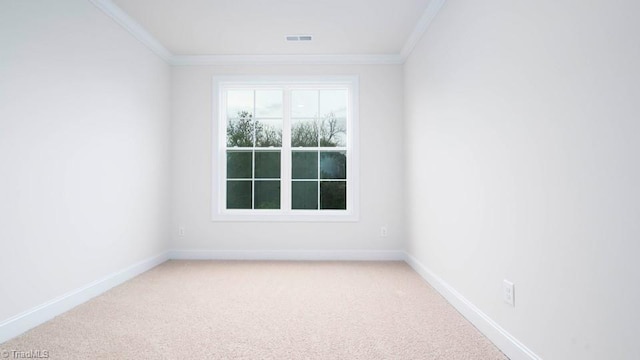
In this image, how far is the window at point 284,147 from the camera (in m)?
4.79

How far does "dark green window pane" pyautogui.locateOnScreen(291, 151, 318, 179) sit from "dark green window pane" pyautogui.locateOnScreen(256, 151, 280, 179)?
0.73 feet

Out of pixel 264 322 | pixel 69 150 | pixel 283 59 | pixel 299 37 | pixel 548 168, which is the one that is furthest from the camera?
pixel 283 59

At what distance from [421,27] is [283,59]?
1.82m

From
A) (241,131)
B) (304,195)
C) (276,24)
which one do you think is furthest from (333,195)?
(276,24)

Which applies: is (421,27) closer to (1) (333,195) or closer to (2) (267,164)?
(1) (333,195)

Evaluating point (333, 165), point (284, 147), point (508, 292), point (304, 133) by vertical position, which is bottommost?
point (508, 292)

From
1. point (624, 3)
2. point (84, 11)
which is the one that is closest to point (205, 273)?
point (84, 11)

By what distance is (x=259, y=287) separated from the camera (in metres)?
3.43

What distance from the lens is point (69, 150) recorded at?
9.34ft

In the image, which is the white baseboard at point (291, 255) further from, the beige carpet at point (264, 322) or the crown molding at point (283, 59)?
the crown molding at point (283, 59)

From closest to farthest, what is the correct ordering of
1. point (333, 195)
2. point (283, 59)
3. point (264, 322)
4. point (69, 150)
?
point (264, 322)
point (69, 150)
point (283, 59)
point (333, 195)

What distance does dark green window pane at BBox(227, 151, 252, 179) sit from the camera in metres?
4.86

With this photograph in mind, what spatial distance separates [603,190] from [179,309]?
2.85m

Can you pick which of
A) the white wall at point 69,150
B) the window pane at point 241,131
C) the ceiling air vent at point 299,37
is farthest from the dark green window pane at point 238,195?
the ceiling air vent at point 299,37
